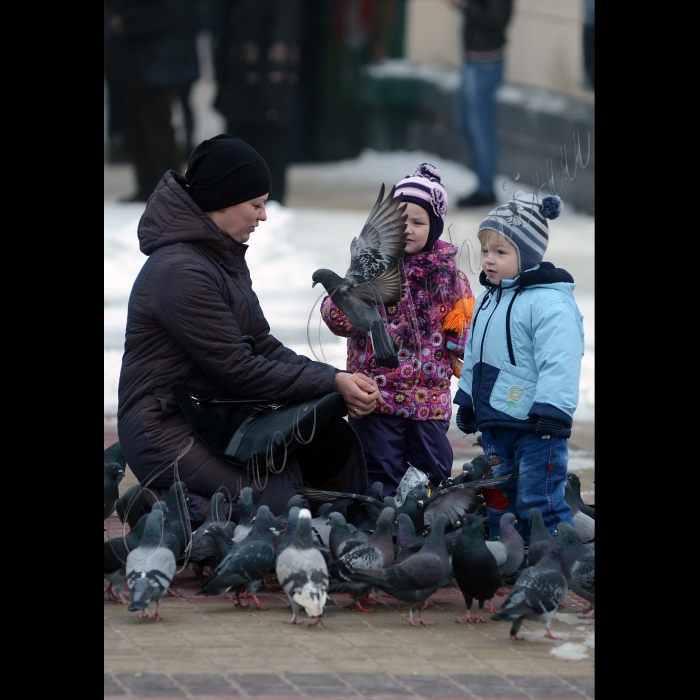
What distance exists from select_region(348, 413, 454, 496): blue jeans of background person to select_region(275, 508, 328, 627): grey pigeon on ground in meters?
1.35

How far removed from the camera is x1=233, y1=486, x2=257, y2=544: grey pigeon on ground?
17.0 feet

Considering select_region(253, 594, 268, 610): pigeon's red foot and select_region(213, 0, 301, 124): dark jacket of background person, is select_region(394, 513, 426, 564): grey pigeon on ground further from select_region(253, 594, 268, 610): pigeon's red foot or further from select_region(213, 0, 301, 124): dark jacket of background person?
select_region(213, 0, 301, 124): dark jacket of background person

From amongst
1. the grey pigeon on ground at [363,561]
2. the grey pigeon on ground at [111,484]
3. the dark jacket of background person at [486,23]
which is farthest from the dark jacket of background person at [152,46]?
the grey pigeon on ground at [363,561]

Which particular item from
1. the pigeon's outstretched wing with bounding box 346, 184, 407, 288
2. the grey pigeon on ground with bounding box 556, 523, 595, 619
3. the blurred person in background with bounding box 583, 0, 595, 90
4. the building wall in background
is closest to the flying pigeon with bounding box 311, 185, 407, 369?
the pigeon's outstretched wing with bounding box 346, 184, 407, 288

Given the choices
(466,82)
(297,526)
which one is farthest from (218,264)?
(466,82)

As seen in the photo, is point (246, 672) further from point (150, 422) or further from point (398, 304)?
point (398, 304)

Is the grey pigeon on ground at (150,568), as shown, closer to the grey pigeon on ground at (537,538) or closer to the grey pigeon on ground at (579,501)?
the grey pigeon on ground at (537,538)

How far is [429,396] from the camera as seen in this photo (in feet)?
20.0

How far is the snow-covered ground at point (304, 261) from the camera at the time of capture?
30.9 ft

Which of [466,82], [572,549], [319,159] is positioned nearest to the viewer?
[572,549]

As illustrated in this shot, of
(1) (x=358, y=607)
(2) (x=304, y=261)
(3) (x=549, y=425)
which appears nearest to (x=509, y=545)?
(3) (x=549, y=425)

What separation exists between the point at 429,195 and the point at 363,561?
6.28 feet

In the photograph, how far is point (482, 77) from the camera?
1520 centimetres

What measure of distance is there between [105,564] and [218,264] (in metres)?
1.47
